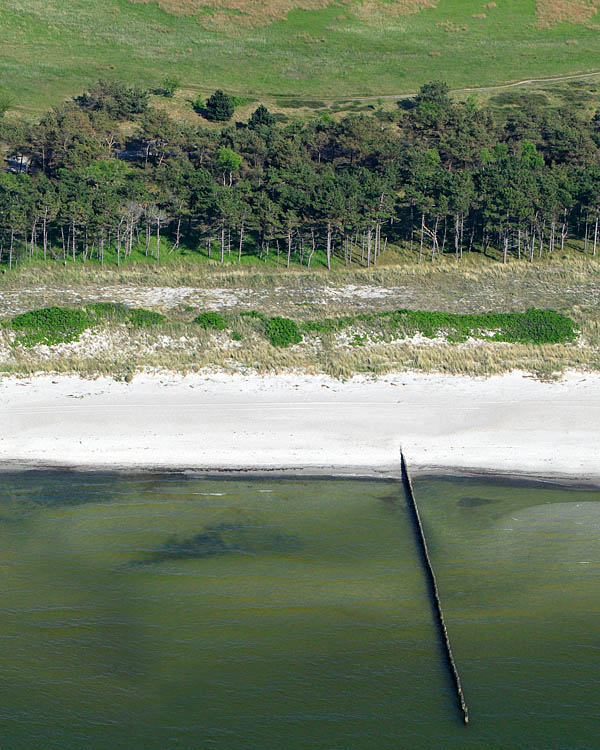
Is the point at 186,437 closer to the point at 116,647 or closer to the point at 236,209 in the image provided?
the point at 116,647

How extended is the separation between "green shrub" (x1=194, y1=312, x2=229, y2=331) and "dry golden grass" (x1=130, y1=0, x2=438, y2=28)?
112426 mm

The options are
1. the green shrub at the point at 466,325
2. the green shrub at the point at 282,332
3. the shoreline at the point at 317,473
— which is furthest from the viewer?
the green shrub at the point at 466,325

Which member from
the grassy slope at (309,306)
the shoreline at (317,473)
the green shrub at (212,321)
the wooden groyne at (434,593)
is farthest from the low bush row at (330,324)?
the wooden groyne at (434,593)

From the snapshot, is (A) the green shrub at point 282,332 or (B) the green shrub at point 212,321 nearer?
(A) the green shrub at point 282,332

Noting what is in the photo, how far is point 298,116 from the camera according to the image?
94.3 metres

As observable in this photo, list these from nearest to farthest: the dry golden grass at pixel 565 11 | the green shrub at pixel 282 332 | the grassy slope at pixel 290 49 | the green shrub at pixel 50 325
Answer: the green shrub at pixel 50 325, the green shrub at pixel 282 332, the grassy slope at pixel 290 49, the dry golden grass at pixel 565 11

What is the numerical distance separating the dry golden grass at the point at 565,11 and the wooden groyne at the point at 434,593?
464 ft

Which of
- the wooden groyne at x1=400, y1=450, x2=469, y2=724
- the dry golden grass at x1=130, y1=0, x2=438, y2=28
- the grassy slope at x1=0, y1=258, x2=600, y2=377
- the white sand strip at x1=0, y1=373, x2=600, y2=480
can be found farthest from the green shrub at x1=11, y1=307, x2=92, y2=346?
the dry golden grass at x1=130, y1=0, x2=438, y2=28

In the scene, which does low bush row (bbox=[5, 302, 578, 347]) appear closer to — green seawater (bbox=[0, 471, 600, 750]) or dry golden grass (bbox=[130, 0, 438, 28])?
green seawater (bbox=[0, 471, 600, 750])

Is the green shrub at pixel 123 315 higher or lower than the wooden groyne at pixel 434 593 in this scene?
higher

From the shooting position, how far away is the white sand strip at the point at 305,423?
23812mm

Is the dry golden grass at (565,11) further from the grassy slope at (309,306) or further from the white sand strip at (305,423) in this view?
the white sand strip at (305,423)

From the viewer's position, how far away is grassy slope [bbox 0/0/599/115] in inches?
4326

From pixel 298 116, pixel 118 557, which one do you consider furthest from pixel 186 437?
pixel 298 116
